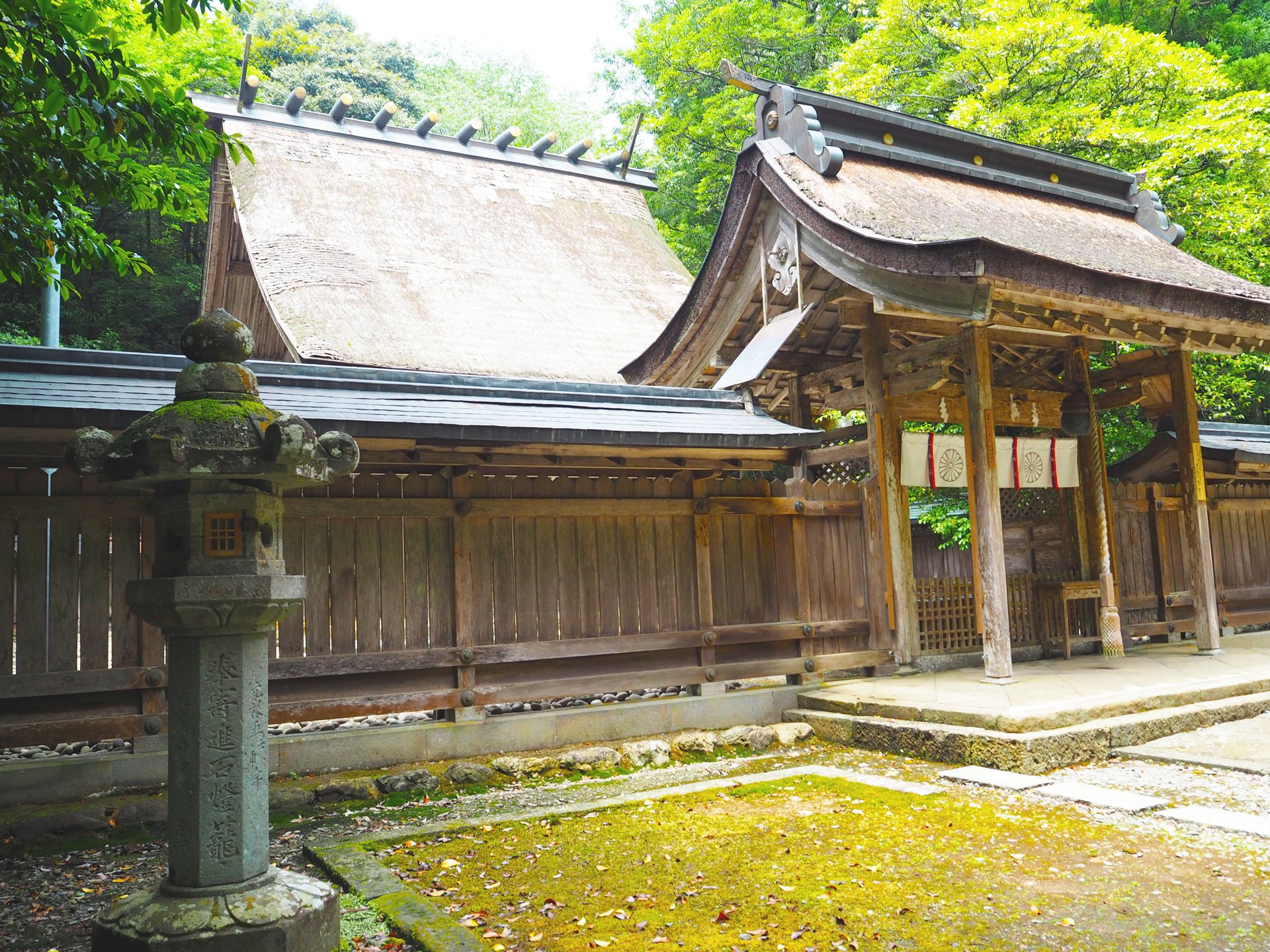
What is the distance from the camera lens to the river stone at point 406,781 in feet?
21.2

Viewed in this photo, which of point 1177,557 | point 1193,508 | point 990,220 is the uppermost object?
point 990,220

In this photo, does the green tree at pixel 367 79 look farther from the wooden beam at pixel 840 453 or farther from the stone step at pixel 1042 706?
the stone step at pixel 1042 706

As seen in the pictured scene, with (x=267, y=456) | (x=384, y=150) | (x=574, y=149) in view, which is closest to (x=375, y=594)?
(x=267, y=456)

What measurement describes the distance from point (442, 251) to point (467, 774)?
11007 mm

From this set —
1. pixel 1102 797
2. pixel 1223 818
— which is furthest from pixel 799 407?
pixel 1223 818

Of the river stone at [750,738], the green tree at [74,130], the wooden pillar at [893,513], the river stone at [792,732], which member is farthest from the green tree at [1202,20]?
the green tree at [74,130]

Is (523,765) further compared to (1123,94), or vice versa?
(1123,94)

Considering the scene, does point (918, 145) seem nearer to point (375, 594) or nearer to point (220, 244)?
point (375, 594)

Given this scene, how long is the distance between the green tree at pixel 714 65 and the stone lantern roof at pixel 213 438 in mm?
18513

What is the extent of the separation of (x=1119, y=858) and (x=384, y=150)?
17.4 m

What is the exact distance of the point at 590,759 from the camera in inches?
283

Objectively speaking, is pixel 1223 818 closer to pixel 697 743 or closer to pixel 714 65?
pixel 697 743

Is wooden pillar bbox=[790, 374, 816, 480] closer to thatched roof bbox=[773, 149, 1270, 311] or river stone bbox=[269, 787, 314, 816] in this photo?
thatched roof bbox=[773, 149, 1270, 311]

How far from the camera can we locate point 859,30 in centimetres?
2261
